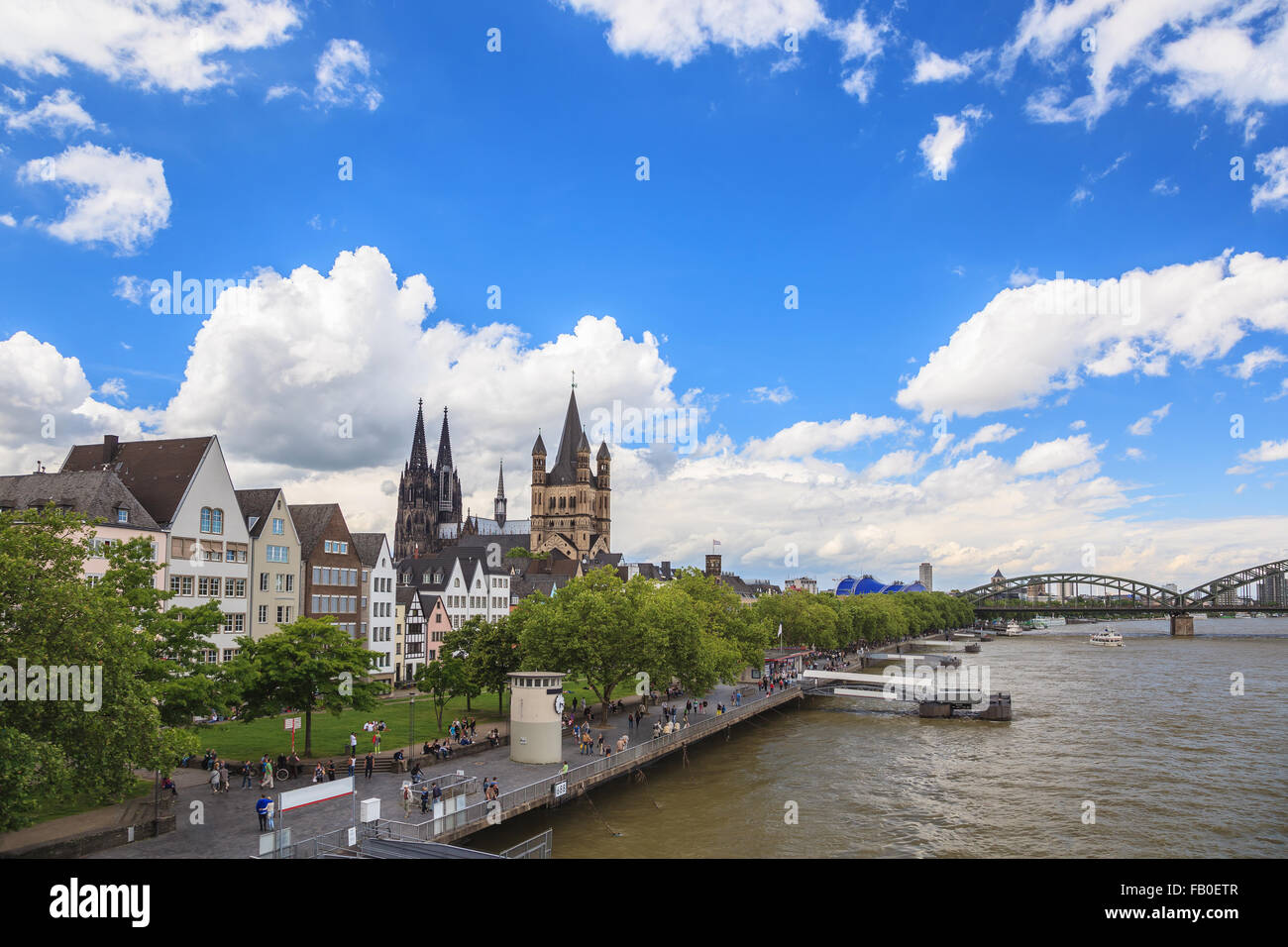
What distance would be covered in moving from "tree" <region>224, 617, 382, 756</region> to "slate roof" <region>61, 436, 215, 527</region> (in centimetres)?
1528


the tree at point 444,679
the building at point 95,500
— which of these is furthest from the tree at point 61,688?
the tree at point 444,679

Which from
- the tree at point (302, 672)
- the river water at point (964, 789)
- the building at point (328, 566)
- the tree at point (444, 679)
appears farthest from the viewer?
the building at point (328, 566)

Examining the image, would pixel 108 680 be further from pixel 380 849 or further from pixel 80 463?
pixel 80 463

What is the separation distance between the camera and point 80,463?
5766 cm

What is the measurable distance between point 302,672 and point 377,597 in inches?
1546

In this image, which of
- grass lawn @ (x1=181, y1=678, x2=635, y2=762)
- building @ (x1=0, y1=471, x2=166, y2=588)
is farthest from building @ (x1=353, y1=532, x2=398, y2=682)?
building @ (x1=0, y1=471, x2=166, y2=588)

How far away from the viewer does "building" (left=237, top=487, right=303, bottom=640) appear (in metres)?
59.7

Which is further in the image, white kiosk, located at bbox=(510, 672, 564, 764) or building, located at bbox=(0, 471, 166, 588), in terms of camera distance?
building, located at bbox=(0, 471, 166, 588)

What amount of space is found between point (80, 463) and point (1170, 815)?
67.2 metres

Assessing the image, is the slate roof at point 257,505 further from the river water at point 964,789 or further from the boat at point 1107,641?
the boat at point 1107,641

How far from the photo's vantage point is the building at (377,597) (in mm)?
76375

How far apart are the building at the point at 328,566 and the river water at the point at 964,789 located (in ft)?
104

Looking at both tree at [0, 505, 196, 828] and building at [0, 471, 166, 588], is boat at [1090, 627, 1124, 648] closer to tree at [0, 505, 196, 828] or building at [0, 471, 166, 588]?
building at [0, 471, 166, 588]

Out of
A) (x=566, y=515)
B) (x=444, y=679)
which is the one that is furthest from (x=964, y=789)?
(x=566, y=515)
